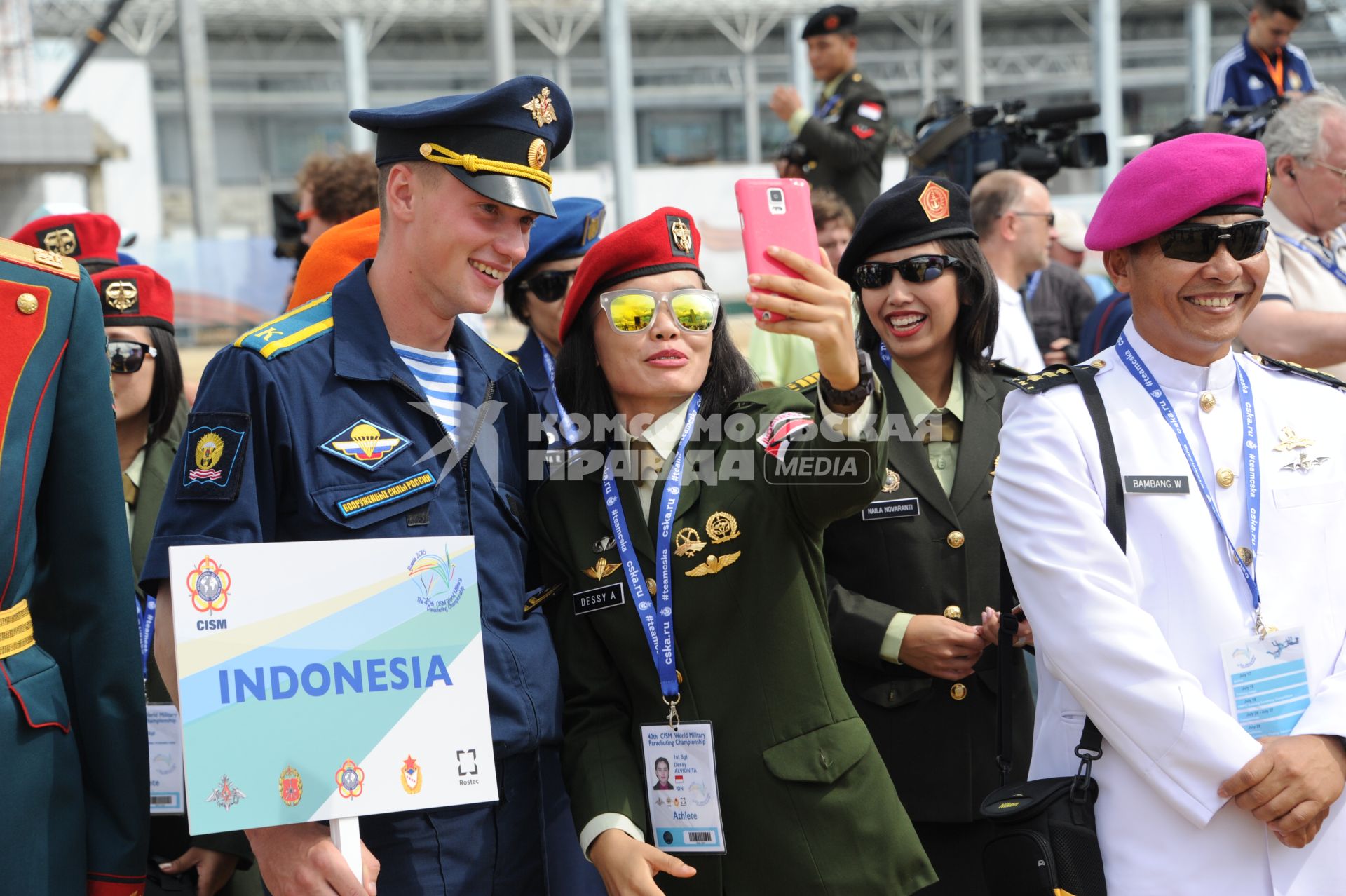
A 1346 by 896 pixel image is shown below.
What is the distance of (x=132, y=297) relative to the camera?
3.62 meters

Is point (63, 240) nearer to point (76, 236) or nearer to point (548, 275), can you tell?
point (76, 236)

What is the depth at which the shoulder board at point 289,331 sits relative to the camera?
2340 millimetres

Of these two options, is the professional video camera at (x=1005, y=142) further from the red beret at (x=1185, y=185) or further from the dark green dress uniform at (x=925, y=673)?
the red beret at (x=1185, y=185)

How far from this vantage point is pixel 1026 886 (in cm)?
238

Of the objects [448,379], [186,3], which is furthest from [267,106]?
[448,379]

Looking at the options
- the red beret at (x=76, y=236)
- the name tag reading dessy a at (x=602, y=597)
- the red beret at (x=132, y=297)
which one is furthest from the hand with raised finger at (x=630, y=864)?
the red beret at (x=76, y=236)

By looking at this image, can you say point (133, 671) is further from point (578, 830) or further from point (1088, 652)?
point (1088, 652)

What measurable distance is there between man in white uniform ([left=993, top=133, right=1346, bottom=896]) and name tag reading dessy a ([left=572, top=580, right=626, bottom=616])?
797mm

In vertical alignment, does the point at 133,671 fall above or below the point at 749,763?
above

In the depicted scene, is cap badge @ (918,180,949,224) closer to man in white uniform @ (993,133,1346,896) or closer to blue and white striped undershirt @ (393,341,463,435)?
man in white uniform @ (993,133,1346,896)

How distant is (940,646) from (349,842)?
1437mm

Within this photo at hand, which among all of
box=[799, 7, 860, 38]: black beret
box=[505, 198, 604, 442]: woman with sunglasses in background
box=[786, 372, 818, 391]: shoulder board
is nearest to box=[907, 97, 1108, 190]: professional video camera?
box=[799, 7, 860, 38]: black beret

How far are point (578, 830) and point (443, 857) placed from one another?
310mm

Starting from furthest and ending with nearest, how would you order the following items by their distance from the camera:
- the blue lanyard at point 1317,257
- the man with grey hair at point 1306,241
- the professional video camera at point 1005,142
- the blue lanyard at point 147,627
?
the professional video camera at point 1005,142
the blue lanyard at point 1317,257
the man with grey hair at point 1306,241
the blue lanyard at point 147,627
